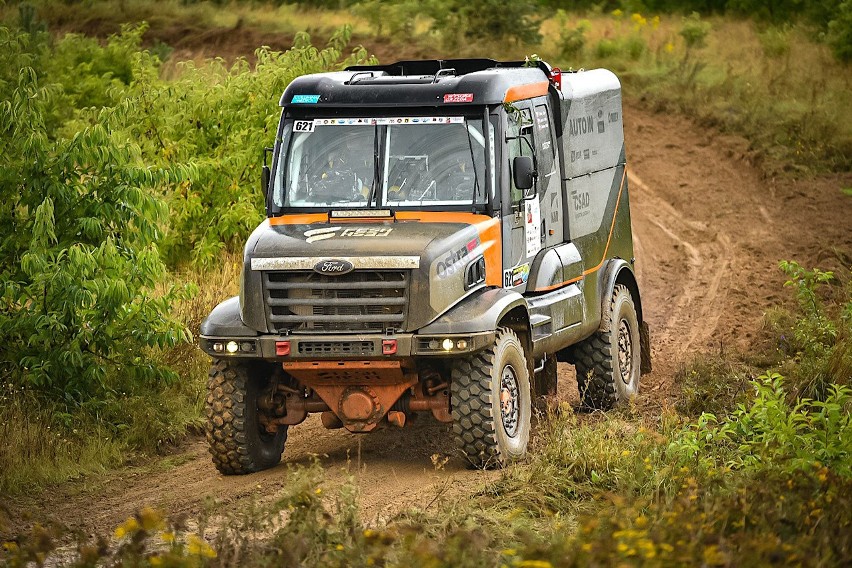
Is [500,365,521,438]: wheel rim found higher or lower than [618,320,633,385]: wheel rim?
higher

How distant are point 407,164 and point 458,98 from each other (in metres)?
0.61

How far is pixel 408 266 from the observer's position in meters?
9.29

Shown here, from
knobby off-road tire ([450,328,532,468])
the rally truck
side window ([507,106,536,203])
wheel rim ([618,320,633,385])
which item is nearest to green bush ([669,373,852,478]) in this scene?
knobby off-road tire ([450,328,532,468])

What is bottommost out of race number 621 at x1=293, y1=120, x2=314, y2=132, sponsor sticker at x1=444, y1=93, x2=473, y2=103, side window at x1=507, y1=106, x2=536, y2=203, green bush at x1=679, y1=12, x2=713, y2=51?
green bush at x1=679, y1=12, x2=713, y2=51

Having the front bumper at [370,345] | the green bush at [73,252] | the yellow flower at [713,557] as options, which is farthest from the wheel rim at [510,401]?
the yellow flower at [713,557]

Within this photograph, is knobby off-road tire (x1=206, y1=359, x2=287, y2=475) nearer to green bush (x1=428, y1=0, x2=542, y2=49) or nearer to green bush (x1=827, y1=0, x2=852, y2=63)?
green bush (x1=827, y1=0, x2=852, y2=63)

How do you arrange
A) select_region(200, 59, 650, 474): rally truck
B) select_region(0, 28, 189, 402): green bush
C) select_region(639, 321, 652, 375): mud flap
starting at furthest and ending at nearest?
select_region(639, 321, 652, 375): mud flap → select_region(0, 28, 189, 402): green bush → select_region(200, 59, 650, 474): rally truck

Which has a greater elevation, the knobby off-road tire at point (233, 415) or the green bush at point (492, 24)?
the green bush at point (492, 24)

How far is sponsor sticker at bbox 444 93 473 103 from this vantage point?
10.1 meters

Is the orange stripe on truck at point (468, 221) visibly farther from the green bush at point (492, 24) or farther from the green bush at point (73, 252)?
the green bush at point (492, 24)

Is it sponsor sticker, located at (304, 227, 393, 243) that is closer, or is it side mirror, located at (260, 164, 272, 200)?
sponsor sticker, located at (304, 227, 393, 243)

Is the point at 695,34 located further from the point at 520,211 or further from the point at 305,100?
the point at 305,100

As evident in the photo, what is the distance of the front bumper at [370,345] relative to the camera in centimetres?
930

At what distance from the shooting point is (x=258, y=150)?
15469mm
